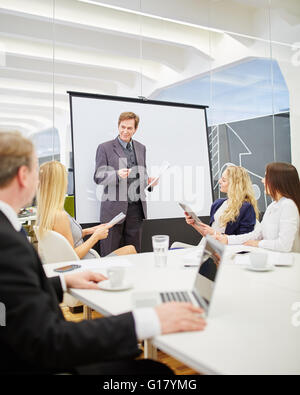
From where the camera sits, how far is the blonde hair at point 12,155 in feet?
3.47

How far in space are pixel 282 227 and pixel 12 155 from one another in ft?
6.10

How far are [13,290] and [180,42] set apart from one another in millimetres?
4978

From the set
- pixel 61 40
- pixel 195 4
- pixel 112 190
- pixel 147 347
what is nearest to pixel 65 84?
pixel 61 40

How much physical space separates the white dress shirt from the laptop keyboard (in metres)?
0.22

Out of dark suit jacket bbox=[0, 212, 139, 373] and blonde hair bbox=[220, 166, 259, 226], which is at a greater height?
blonde hair bbox=[220, 166, 259, 226]

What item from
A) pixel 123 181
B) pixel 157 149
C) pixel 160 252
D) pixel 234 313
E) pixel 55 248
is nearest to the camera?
pixel 234 313

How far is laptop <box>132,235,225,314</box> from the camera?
124cm

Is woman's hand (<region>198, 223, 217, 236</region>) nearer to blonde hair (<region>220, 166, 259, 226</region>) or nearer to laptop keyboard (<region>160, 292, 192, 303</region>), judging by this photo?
blonde hair (<region>220, 166, 259, 226</region>)

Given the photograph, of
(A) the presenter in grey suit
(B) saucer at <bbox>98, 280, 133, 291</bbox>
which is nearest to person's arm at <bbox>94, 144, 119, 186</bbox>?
(A) the presenter in grey suit

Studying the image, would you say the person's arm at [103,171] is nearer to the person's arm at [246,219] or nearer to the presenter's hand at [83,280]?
the person's arm at [246,219]

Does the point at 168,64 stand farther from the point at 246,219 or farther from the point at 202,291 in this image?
the point at 202,291

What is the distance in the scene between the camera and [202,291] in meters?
1.30

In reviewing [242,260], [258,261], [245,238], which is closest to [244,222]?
[245,238]

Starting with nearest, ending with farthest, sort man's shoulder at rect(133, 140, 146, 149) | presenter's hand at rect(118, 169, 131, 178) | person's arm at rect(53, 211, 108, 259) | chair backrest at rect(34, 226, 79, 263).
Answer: chair backrest at rect(34, 226, 79, 263) < person's arm at rect(53, 211, 108, 259) < presenter's hand at rect(118, 169, 131, 178) < man's shoulder at rect(133, 140, 146, 149)
